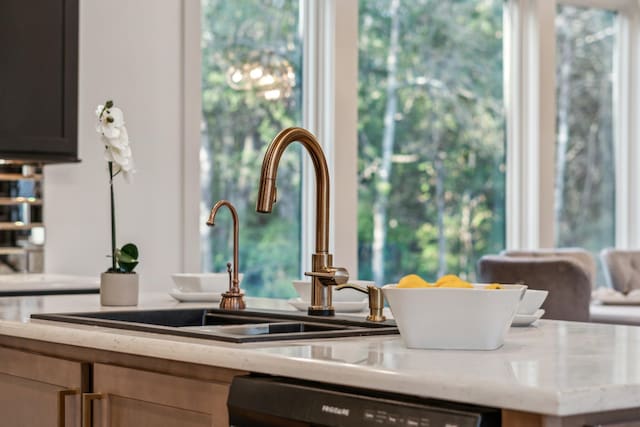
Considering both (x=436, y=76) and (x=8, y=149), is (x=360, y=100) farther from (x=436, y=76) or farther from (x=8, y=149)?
(x=8, y=149)

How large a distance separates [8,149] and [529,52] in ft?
11.5

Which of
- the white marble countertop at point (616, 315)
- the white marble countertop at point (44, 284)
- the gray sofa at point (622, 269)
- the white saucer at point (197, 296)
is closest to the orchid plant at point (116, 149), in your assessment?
the white saucer at point (197, 296)

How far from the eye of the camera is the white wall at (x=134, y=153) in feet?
13.9

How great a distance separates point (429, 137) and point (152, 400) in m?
4.11

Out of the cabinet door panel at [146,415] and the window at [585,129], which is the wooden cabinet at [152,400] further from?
the window at [585,129]

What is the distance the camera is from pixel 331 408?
1.35 metres

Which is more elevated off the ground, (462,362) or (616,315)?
(462,362)

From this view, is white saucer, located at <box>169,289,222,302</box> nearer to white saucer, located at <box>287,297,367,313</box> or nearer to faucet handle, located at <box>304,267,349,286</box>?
white saucer, located at <box>287,297,367,313</box>

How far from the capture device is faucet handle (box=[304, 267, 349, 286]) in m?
2.00

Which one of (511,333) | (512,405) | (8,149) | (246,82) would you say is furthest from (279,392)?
(246,82)

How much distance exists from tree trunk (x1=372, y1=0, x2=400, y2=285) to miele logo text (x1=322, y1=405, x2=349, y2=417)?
4.07 m

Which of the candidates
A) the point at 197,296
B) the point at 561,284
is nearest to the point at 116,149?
the point at 197,296

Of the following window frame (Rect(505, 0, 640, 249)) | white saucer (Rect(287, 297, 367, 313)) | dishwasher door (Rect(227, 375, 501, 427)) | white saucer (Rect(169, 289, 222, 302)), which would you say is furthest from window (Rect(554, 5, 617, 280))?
dishwasher door (Rect(227, 375, 501, 427))

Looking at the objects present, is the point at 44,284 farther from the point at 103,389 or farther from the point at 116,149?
the point at 103,389
